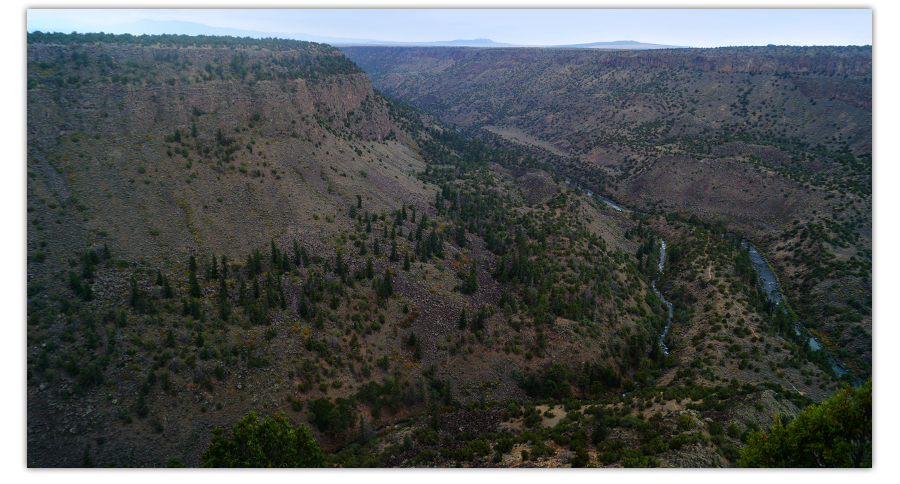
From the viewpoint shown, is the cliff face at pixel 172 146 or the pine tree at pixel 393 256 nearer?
the cliff face at pixel 172 146

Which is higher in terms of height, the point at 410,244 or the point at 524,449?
the point at 410,244

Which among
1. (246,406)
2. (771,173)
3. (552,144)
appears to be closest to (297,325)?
(246,406)

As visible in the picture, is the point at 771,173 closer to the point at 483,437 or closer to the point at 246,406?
the point at 483,437

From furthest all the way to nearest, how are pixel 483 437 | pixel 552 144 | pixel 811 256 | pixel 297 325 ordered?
pixel 552 144 → pixel 811 256 → pixel 297 325 → pixel 483 437

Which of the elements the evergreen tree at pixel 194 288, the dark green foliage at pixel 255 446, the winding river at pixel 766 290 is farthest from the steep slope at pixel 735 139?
the evergreen tree at pixel 194 288

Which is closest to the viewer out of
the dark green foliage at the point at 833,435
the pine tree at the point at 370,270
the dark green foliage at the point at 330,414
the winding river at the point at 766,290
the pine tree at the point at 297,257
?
the dark green foliage at the point at 833,435

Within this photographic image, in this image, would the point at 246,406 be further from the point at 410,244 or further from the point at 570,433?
the point at 410,244

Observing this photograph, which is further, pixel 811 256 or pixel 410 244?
pixel 811 256

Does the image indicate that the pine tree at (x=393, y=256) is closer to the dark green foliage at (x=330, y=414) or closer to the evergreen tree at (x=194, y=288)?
the dark green foliage at (x=330, y=414)

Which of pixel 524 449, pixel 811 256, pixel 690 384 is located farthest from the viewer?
pixel 811 256

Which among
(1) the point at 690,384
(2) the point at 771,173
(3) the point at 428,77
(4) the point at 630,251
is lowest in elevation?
(1) the point at 690,384
